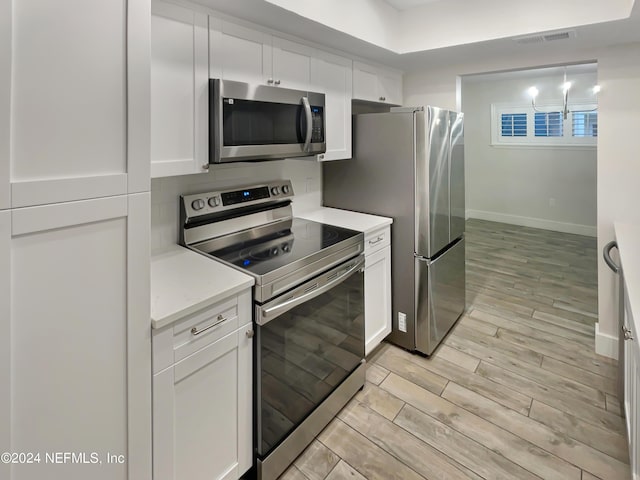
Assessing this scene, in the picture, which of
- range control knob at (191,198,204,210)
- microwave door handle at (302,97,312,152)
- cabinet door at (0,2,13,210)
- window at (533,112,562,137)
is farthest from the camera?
window at (533,112,562,137)

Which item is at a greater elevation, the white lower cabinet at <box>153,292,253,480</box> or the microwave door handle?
the microwave door handle

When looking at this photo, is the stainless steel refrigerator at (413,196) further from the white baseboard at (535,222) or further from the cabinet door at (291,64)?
the white baseboard at (535,222)

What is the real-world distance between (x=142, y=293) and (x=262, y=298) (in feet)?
1.65

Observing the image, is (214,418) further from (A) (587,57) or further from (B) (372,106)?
(A) (587,57)

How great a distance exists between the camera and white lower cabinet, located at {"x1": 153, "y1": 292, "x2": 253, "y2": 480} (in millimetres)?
1278

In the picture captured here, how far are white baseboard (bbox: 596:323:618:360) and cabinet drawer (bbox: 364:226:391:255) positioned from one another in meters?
1.67

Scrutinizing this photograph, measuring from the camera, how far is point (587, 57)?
264cm

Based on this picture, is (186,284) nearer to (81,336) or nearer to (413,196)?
(81,336)

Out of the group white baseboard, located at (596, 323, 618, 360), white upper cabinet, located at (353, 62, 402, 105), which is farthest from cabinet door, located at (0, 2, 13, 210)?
white baseboard, located at (596, 323, 618, 360)

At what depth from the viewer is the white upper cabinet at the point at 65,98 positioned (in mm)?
882

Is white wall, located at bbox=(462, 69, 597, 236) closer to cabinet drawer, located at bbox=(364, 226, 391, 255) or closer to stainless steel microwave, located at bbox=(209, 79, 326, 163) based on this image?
cabinet drawer, located at bbox=(364, 226, 391, 255)

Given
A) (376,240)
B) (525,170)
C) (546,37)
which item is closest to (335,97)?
(376,240)

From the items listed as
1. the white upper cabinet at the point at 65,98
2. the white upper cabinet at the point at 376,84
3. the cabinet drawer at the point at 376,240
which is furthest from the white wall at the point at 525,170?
the white upper cabinet at the point at 65,98

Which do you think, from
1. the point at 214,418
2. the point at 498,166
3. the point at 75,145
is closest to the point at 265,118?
the point at 75,145
